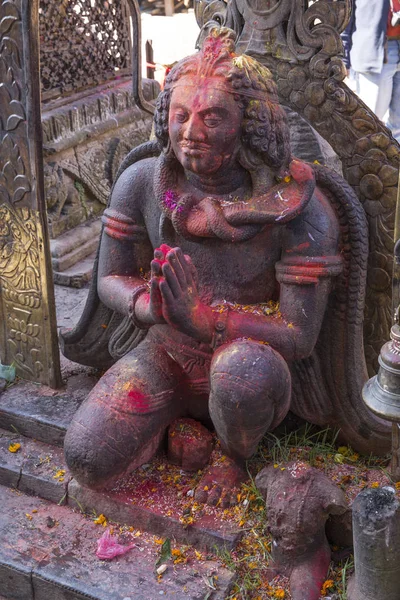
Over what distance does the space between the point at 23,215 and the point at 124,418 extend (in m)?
1.08

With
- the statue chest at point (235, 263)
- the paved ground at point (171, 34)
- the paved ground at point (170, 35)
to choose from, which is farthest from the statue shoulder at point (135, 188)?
the paved ground at point (171, 34)

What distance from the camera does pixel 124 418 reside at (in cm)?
307

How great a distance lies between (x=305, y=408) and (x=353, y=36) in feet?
14.6

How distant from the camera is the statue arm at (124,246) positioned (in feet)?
10.4

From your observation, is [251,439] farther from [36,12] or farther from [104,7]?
[104,7]

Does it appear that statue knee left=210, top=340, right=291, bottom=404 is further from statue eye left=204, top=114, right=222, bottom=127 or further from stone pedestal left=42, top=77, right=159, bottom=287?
stone pedestal left=42, top=77, right=159, bottom=287

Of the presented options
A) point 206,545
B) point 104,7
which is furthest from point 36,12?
point 104,7

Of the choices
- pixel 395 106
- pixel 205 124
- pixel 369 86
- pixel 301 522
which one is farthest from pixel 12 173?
pixel 395 106

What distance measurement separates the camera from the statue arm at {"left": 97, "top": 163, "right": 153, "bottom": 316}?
125 inches

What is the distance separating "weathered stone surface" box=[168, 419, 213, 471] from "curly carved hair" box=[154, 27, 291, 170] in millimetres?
1102

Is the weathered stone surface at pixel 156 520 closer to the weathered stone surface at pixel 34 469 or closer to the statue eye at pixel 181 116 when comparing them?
the weathered stone surface at pixel 34 469

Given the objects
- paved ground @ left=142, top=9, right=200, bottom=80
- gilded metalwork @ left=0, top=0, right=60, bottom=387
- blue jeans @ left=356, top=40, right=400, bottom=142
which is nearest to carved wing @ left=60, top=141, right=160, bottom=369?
gilded metalwork @ left=0, top=0, right=60, bottom=387

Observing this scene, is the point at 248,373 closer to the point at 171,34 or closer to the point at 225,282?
the point at 225,282

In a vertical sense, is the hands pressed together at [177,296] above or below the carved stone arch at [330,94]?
below
